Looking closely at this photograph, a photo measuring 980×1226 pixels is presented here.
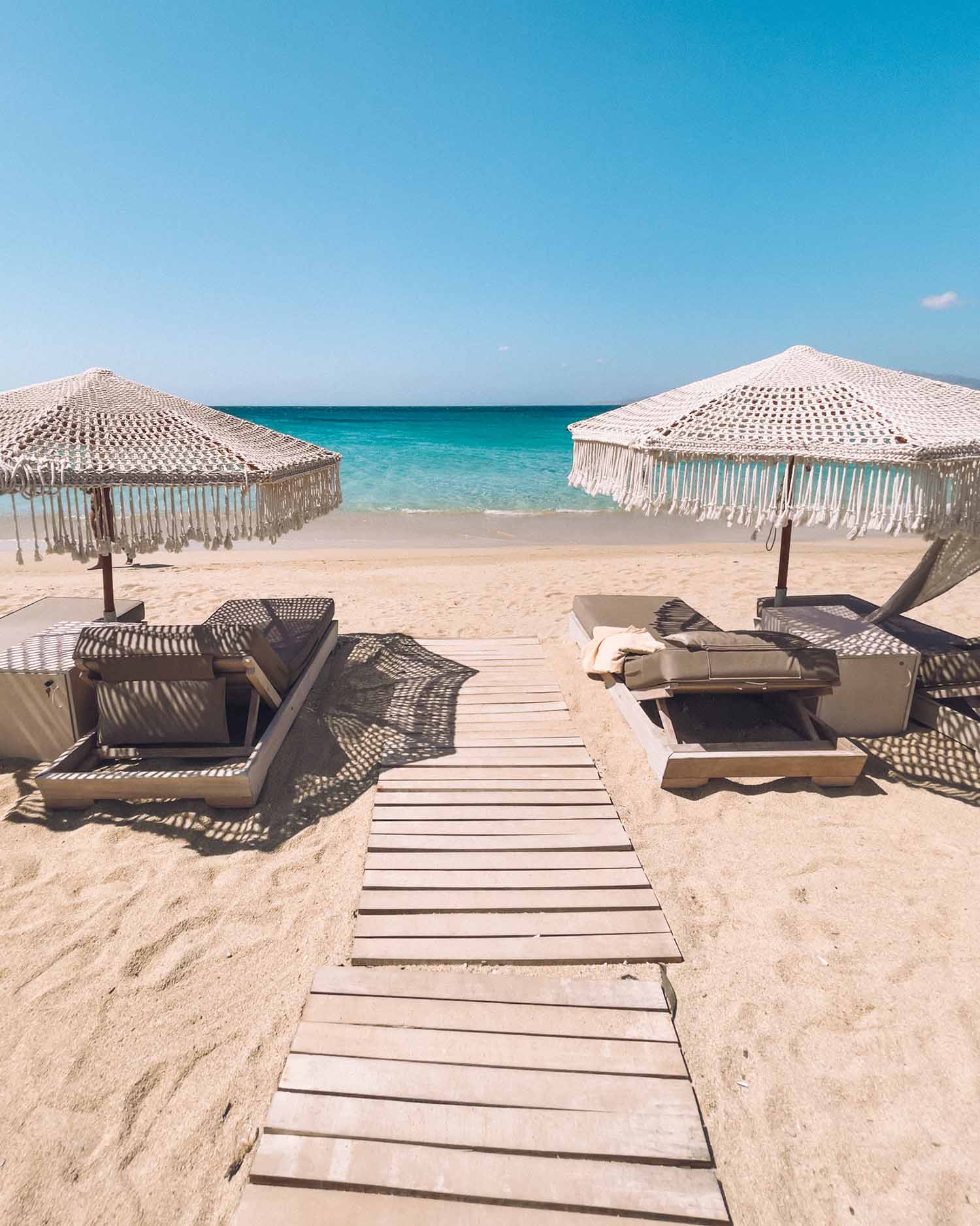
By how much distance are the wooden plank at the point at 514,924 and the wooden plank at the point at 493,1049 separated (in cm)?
42

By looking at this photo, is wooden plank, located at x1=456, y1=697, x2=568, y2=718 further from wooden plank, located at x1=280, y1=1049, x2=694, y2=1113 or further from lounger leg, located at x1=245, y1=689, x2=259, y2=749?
wooden plank, located at x1=280, y1=1049, x2=694, y2=1113

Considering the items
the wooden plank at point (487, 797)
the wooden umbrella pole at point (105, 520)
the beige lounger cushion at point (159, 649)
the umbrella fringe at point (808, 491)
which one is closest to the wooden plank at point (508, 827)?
the wooden plank at point (487, 797)

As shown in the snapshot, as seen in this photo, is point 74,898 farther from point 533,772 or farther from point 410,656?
point 410,656

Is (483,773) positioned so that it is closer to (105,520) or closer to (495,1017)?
(495,1017)

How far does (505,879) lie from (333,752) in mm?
1492

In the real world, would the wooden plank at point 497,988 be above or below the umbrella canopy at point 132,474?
below

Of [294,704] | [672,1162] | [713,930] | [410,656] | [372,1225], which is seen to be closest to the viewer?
[372,1225]

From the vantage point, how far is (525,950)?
2393 millimetres

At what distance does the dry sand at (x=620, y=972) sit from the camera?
68.7 inches

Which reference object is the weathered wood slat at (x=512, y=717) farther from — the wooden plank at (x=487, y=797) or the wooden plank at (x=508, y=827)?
the wooden plank at (x=508, y=827)

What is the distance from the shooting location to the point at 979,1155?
69.8 inches

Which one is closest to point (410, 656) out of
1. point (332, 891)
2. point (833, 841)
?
point (332, 891)

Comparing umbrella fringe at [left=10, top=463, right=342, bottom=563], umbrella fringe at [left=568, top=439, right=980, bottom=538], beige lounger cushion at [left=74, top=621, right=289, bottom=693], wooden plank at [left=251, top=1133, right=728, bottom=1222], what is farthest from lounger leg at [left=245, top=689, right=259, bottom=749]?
umbrella fringe at [left=568, top=439, right=980, bottom=538]

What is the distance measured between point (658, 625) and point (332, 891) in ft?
9.83
